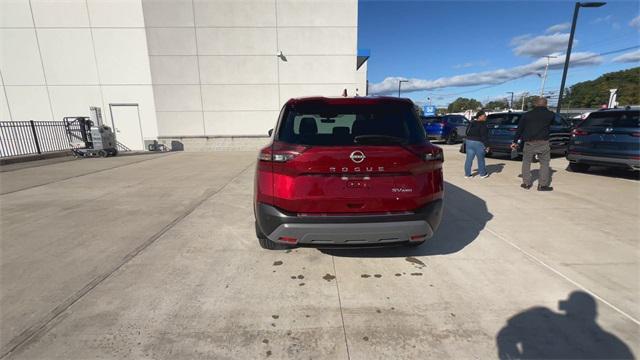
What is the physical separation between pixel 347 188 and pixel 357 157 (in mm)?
276

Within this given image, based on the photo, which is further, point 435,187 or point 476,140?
point 476,140

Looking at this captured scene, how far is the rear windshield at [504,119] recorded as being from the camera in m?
10.1

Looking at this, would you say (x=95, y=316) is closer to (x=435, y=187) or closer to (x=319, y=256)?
(x=319, y=256)

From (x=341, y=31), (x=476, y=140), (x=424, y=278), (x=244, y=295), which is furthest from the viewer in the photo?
(x=341, y=31)

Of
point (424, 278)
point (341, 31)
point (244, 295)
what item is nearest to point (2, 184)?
point (244, 295)

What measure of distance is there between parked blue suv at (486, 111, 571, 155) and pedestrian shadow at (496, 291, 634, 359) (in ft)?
28.7

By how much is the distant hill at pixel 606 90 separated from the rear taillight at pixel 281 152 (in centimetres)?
8388

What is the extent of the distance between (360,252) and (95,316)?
97.9 inches

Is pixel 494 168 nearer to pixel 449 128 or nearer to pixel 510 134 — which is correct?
pixel 510 134

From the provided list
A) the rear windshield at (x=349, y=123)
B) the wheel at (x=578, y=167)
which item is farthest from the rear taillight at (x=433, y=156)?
the wheel at (x=578, y=167)

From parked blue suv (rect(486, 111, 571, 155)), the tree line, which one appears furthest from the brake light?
the tree line

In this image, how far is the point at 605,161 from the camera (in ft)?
22.2

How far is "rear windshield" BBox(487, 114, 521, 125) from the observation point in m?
10.1

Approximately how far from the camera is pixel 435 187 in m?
2.65
